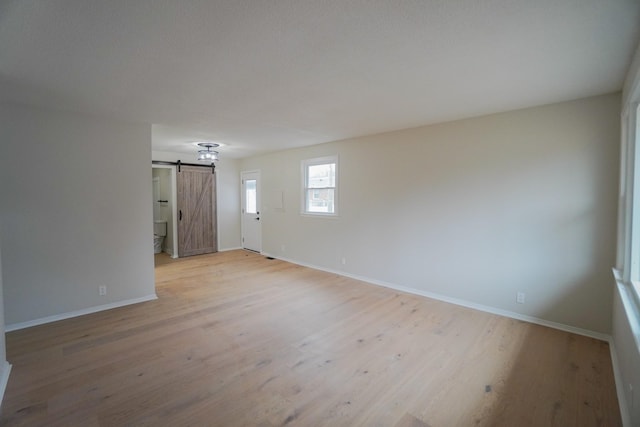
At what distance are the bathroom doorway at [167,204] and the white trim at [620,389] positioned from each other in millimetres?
7262

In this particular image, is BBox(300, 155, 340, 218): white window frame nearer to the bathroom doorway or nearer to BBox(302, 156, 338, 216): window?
BBox(302, 156, 338, 216): window

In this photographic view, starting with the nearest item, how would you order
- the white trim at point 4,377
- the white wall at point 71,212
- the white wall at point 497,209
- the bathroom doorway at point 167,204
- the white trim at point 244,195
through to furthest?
the white trim at point 4,377
the white wall at point 497,209
the white wall at point 71,212
the bathroom doorway at point 167,204
the white trim at point 244,195

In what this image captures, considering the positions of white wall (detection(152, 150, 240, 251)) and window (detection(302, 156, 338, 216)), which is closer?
window (detection(302, 156, 338, 216))

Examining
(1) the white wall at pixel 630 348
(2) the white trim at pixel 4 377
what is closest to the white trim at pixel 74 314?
(2) the white trim at pixel 4 377

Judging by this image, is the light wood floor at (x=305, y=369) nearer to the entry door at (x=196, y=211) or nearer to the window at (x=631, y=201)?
the window at (x=631, y=201)

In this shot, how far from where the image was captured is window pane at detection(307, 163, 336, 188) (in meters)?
5.40

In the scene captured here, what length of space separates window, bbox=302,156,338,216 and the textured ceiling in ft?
6.68

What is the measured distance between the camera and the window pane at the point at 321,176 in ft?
17.7

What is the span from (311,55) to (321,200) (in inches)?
146

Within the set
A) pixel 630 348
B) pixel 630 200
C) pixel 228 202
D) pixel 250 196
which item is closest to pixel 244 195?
pixel 250 196

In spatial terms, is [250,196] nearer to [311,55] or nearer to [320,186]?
[320,186]

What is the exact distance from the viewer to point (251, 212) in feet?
24.5

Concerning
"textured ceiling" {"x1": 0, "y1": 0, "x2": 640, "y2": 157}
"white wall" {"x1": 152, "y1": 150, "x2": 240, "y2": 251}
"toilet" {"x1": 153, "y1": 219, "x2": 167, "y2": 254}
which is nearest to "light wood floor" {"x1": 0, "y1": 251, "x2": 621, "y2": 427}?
"textured ceiling" {"x1": 0, "y1": 0, "x2": 640, "y2": 157}

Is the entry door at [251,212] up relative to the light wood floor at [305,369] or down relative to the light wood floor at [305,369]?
up
